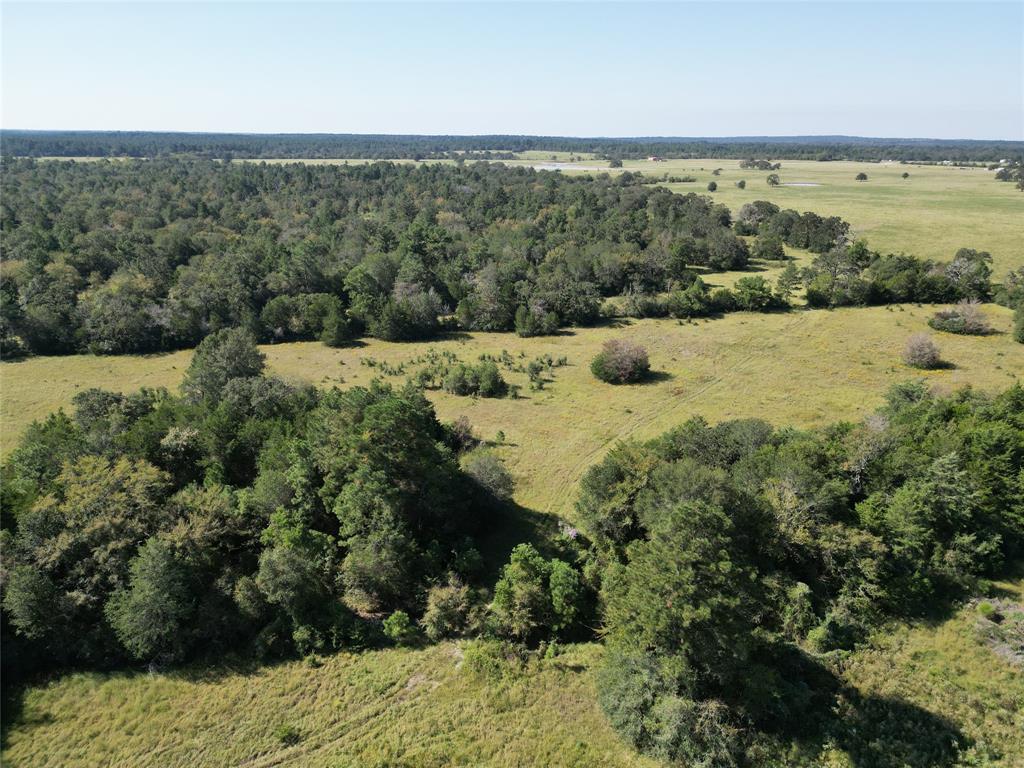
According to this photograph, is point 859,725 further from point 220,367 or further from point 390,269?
point 390,269

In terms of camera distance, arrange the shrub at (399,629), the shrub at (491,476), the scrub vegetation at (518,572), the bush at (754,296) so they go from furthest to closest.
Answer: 1. the bush at (754,296)
2. the shrub at (491,476)
3. the shrub at (399,629)
4. the scrub vegetation at (518,572)

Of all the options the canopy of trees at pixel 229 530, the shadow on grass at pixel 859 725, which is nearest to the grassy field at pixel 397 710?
the shadow on grass at pixel 859 725

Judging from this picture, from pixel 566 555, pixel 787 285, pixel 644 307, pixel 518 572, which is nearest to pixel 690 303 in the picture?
pixel 644 307

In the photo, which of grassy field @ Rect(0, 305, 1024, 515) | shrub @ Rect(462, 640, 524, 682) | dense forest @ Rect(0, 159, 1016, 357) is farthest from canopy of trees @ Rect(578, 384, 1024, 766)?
dense forest @ Rect(0, 159, 1016, 357)

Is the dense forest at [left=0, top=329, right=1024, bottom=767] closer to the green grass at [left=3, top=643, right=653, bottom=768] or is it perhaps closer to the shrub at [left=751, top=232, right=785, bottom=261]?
the green grass at [left=3, top=643, right=653, bottom=768]

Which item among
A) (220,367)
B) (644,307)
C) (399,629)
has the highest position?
(644,307)

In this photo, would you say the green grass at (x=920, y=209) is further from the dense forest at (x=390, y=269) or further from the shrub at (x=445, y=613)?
the shrub at (x=445, y=613)
